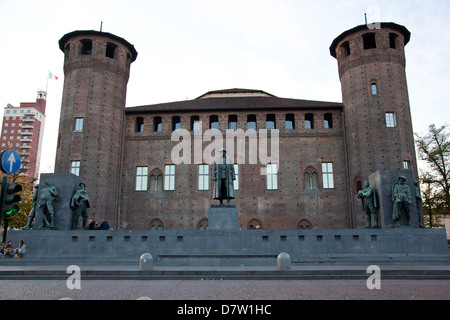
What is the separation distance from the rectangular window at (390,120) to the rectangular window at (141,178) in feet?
69.4

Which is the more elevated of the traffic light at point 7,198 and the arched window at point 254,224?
the arched window at point 254,224

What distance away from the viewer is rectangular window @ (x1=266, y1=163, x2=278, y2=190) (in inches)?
1245

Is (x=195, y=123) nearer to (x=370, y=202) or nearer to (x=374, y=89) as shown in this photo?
(x=374, y=89)

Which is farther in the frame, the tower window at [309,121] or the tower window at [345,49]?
the tower window at [309,121]

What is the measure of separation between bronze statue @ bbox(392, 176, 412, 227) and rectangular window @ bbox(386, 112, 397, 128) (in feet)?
46.8

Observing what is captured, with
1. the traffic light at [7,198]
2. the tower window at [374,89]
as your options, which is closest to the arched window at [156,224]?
the tower window at [374,89]

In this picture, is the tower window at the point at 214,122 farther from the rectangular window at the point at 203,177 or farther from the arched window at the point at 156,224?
the arched window at the point at 156,224

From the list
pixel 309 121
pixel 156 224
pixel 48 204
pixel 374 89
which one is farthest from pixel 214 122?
pixel 48 204

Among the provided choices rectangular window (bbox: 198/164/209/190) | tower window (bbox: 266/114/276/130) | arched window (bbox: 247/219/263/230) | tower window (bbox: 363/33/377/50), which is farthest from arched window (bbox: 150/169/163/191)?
tower window (bbox: 363/33/377/50)

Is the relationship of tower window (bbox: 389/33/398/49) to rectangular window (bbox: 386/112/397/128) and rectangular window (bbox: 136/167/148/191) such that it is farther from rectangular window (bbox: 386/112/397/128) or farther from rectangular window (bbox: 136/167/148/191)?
rectangular window (bbox: 136/167/148/191)

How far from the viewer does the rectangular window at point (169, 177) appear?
106ft

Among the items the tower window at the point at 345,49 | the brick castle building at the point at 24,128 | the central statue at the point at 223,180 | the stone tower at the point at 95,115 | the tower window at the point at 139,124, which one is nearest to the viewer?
the central statue at the point at 223,180
